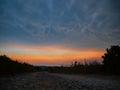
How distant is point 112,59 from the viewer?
Answer: 1844 centimetres

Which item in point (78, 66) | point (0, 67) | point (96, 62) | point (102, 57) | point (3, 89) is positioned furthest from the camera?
point (78, 66)

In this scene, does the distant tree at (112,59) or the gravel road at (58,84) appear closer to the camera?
the gravel road at (58,84)

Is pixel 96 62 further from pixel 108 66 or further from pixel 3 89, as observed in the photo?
pixel 3 89

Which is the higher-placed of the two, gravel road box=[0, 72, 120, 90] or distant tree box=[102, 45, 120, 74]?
distant tree box=[102, 45, 120, 74]

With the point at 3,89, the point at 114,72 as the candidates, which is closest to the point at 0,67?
the point at 3,89

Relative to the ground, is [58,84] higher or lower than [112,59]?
lower

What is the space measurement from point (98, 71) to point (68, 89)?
42.3 feet

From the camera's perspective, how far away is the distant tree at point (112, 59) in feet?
58.2

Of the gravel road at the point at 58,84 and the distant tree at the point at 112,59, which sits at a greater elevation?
the distant tree at the point at 112,59

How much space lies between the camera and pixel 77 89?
317 inches

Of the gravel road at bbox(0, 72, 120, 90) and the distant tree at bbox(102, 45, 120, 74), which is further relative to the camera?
the distant tree at bbox(102, 45, 120, 74)

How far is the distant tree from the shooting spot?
17.8 m

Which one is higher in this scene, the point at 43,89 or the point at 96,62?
the point at 96,62

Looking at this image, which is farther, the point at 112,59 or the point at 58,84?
the point at 112,59
